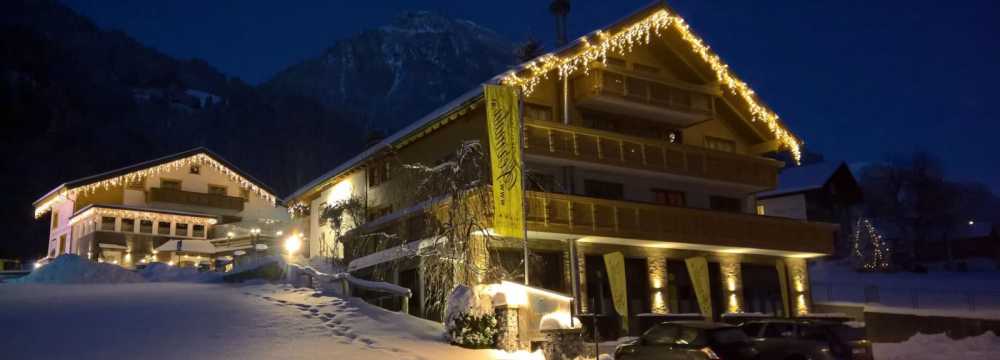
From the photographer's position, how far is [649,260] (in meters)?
29.7

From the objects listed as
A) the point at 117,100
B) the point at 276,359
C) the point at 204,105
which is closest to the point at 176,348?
the point at 276,359

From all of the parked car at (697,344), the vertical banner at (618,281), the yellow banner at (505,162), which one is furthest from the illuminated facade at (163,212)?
the parked car at (697,344)

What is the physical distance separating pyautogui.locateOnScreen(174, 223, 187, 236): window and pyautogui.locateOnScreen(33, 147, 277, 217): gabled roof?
13.3 ft

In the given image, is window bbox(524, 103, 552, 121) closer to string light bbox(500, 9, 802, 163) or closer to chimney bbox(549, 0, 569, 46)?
string light bbox(500, 9, 802, 163)

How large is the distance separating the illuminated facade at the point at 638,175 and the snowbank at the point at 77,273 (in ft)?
27.5

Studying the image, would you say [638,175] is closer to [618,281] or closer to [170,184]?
[618,281]

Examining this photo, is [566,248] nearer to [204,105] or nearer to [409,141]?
[409,141]

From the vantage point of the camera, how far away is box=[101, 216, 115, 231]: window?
5175 cm

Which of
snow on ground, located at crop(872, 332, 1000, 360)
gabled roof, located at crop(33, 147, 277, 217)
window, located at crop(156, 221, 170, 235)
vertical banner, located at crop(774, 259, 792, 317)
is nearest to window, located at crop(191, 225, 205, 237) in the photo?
window, located at crop(156, 221, 170, 235)

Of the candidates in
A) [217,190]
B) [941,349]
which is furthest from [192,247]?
[941,349]

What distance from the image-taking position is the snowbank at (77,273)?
27594mm

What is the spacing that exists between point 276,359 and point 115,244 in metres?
42.2

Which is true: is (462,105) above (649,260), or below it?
above

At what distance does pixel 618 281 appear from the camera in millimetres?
28125
